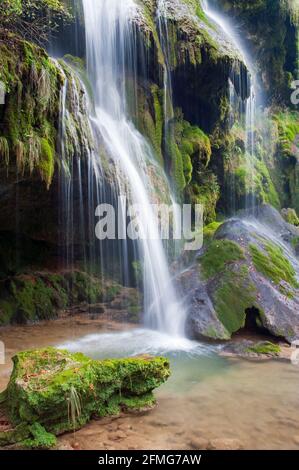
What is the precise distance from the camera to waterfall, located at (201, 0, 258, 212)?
15.6m

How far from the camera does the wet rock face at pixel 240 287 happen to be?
25.7 ft

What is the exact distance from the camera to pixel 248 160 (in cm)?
1850

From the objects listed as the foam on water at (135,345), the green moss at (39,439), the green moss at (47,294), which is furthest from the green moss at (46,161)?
the green moss at (39,439)

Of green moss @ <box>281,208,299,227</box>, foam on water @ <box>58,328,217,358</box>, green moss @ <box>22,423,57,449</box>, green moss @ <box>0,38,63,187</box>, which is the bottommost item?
foam on water @ <box>58,328,217,358</box>

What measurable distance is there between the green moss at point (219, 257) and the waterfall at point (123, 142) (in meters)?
0.95

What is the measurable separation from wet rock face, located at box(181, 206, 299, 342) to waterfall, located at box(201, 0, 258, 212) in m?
7.37

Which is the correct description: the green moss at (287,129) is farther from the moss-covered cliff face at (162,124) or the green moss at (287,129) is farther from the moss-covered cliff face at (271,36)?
the moss-covered cliff face at (271,36)

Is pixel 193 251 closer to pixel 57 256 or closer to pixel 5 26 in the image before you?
pixel 57 256

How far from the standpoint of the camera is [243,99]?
16.7m

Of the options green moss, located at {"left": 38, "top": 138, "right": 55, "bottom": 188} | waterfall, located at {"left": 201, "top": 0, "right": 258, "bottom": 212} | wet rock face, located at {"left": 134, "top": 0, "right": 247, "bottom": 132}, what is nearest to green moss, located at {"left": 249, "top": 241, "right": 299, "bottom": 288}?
green moss, located at {"left": 38, "top": 138, "right": 55, "bottom": 188}

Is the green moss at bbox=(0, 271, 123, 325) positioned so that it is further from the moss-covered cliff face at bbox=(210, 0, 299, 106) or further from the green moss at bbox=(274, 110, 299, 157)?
the green moss at bbox=(274, 110, 299, 157)

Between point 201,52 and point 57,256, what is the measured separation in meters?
→ 7.96
